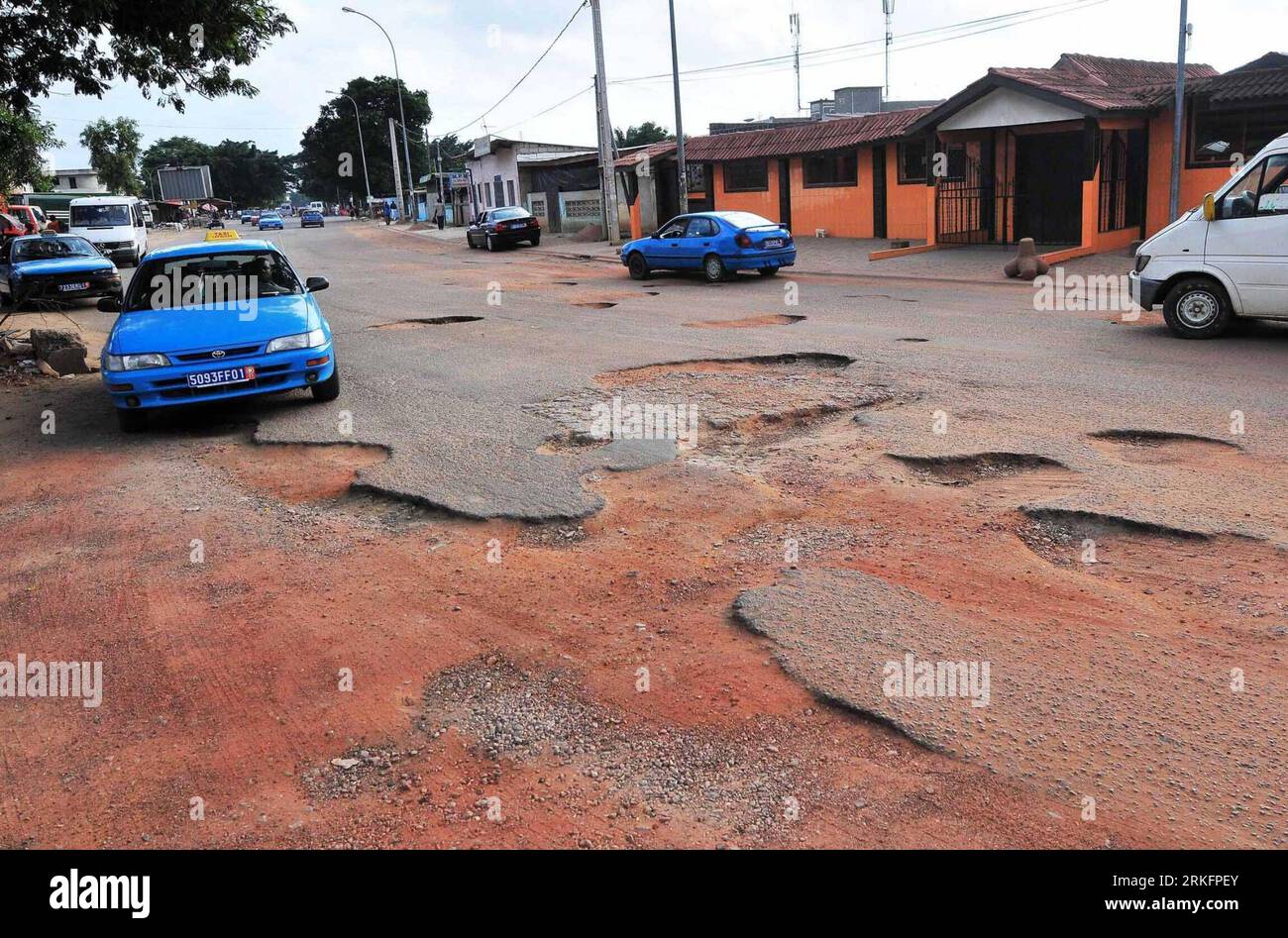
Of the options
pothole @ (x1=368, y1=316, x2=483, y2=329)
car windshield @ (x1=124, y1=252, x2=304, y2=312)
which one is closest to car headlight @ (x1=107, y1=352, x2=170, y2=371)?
car windshield @ (x1=124, y1=252, x2=304, y2=312)

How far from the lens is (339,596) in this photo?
483cm

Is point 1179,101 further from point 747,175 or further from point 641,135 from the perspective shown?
point 641,135

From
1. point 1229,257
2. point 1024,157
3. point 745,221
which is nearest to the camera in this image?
point 1229,257

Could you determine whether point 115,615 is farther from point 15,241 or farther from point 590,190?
point 590,190

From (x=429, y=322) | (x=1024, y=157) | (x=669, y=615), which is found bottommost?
(x=669, y=615)

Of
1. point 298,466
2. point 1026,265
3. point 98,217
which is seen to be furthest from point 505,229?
point 298,466

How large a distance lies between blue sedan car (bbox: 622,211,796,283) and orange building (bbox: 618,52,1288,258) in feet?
18.3

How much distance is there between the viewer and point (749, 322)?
13.2 meters

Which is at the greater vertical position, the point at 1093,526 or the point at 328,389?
the point at 328,389

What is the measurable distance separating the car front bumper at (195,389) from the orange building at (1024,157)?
52.2ft

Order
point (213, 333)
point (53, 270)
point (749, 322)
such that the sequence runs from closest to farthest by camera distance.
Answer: point (213, 333), point (749, 322), point (53, 270)

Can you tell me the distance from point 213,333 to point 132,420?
1.00 meters
